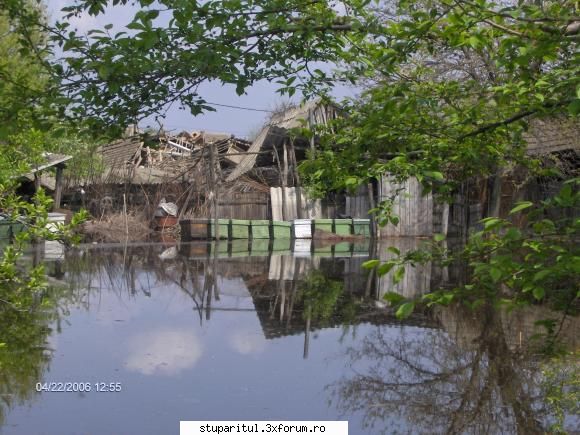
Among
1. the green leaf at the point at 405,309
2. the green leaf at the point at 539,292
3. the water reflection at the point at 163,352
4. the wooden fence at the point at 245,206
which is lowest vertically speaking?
the water reflection at the point at 163,352

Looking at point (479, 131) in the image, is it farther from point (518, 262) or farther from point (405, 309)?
point (405, 309)

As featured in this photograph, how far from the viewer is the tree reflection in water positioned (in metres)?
5.44

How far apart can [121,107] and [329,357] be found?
3.92m

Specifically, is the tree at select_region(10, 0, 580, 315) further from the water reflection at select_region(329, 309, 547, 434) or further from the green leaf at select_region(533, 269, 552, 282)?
the water reflection at select_region(329, 309, 547, 434)

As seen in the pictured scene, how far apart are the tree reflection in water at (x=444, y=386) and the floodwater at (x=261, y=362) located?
0.02 meters

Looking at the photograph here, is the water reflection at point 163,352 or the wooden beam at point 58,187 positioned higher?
the wooden beam at point 58,187

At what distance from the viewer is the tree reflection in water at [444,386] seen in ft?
17.8

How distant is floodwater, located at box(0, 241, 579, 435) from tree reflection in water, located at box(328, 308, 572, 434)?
0.05ft

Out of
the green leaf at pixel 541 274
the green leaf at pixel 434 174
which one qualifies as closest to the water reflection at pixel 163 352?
the green leaf at pixel 434 174

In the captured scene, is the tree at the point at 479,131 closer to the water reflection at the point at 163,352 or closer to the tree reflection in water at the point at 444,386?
the tree reflection in water at the point at 444,386

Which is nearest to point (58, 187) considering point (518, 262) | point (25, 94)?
point (25, 94)

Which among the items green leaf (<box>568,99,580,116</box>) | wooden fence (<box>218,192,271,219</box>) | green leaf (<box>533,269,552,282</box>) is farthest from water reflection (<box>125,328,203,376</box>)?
wooden fence (<box>218,192,271,219</box>)

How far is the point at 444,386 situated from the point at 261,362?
1.86 meters

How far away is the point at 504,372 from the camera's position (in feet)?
22.0
